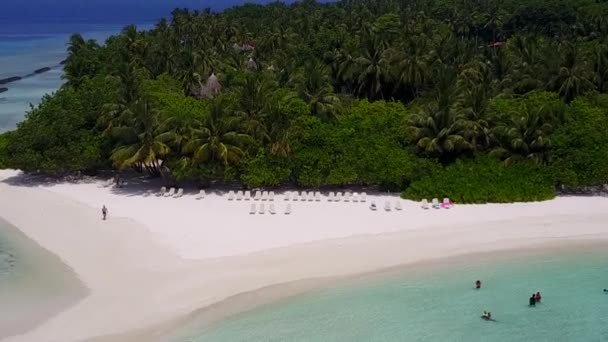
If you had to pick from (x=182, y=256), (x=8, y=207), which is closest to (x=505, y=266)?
(x=182, y=256)

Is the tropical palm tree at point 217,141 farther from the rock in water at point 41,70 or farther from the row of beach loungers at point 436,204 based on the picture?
the rock in water at point 41,70

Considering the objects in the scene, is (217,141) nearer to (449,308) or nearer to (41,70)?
(449,308)

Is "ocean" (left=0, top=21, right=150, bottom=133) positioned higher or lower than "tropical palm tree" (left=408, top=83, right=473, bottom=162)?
higher

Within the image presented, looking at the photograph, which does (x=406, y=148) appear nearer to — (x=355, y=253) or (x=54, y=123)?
(x=355, y=253)

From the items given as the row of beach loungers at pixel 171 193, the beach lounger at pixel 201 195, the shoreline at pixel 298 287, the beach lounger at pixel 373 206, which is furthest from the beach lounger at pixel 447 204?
the row of beach loungers at pixel 171 193

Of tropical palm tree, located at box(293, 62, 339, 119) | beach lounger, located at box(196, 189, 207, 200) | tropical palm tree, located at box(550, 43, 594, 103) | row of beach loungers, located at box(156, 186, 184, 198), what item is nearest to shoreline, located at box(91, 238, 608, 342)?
beach lounger, located at box(196, 189, 207, 200)

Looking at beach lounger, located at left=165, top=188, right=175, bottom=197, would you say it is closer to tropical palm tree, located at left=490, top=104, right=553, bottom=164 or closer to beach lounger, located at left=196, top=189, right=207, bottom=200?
beach lounger, located at left=196, top=189, right=207, bottom=200
